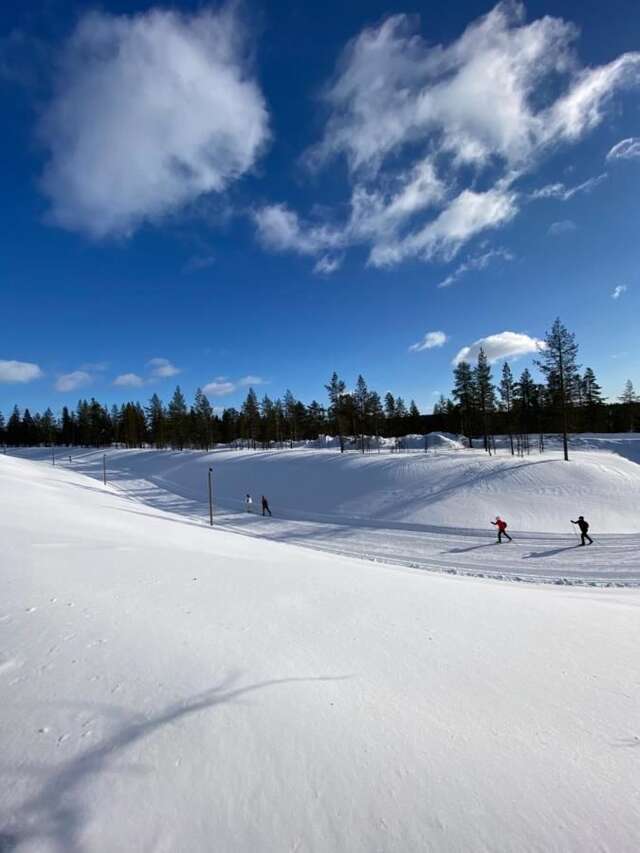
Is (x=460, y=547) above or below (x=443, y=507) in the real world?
below

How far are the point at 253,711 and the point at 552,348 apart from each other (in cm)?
3784

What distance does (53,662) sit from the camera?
3828 millimetres

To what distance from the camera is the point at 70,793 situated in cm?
242

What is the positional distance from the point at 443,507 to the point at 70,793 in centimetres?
2283

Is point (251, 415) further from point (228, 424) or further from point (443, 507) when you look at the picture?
point (443, 507)

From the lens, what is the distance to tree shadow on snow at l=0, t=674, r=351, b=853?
219 cm

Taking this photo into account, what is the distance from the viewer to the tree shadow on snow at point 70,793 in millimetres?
2191

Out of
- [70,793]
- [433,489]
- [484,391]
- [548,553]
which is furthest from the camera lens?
[484,391]

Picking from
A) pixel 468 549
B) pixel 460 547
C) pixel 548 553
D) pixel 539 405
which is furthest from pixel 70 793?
pixel 539 405

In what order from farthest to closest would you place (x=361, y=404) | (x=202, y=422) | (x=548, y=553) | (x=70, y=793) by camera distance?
(x=202, y=422)
(x=361, y=404)
(x=548, y=553)
(x=70, y=793)

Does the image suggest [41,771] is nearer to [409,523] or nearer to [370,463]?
[409,523]

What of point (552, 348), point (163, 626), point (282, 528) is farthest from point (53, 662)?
point (552, 348)

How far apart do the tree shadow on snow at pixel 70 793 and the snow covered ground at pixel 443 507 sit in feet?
43.0

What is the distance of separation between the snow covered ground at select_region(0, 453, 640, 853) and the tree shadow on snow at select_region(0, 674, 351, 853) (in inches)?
0.4
